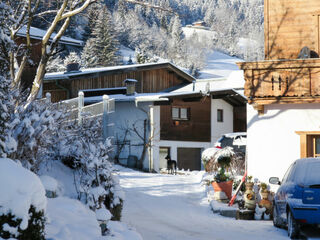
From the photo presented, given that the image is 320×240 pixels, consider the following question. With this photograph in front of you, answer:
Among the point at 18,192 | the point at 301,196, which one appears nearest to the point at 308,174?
the point at 301,196

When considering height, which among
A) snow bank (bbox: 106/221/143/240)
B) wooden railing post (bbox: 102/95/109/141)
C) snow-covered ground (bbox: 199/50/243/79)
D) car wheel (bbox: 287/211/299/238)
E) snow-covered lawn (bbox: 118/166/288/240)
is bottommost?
snow-covered lawn (bbox: 118/166/288/240)

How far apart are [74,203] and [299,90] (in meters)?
9.91

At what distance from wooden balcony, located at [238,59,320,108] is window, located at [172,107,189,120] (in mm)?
19423

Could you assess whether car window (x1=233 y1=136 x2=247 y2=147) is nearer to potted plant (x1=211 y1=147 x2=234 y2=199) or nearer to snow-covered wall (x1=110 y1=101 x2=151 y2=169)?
snow-covered wall (x1=110 y1=101 x2=151 y2=169)

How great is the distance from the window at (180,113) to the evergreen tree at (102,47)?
38.7 meters

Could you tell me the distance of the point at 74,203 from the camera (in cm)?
870

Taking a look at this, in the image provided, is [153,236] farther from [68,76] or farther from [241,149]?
[68,76]

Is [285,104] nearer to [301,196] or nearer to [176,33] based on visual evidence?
[301,196]

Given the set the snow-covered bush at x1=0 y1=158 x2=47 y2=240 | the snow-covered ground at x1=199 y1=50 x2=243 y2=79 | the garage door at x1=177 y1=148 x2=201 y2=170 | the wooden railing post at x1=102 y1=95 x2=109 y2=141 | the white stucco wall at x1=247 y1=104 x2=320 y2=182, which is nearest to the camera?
the snow-covered bush at x1=0 y1=158 x2=47 y2=240

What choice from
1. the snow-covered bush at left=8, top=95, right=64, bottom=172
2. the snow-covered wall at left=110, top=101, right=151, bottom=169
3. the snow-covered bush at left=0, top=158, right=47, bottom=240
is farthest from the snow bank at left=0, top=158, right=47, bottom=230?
the snow-covered wall at left=110, top=101, right=151, bottom=169

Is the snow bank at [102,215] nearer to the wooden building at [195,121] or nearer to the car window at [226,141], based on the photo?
the car window at [226,141]

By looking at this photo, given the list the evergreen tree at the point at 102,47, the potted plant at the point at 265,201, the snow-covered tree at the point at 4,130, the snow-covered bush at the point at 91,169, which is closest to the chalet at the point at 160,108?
the potted plant at the point at 265,201

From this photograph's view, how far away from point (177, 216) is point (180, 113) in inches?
905

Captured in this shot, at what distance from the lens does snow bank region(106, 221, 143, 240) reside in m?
8.29
